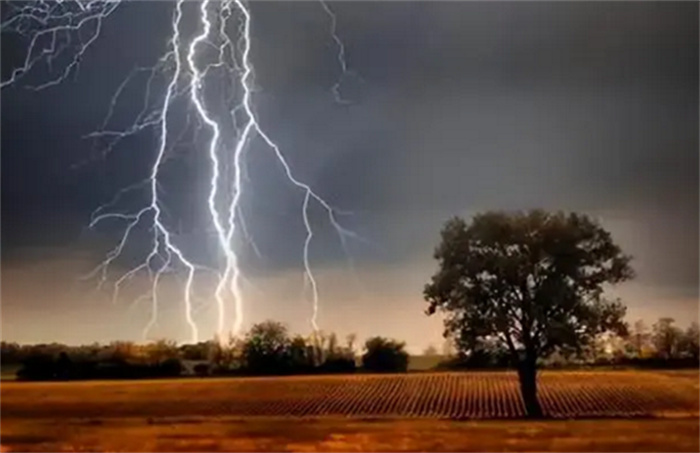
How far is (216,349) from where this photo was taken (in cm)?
324

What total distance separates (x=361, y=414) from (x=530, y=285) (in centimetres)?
68

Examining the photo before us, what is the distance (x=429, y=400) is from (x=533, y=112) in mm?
1009

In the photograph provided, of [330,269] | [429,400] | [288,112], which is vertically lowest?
[429,400]

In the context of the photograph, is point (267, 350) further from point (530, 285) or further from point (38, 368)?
point (530, 285)

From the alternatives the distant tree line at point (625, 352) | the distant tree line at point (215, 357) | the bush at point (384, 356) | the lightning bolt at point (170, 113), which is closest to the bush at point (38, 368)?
the distant tree line at point (215, 357)

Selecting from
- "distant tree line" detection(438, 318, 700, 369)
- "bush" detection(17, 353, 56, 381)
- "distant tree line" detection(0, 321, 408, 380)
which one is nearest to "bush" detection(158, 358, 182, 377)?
"distant tree line" detection(0, 321, 408, 380)

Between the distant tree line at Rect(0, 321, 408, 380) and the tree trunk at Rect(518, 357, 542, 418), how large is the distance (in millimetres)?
415

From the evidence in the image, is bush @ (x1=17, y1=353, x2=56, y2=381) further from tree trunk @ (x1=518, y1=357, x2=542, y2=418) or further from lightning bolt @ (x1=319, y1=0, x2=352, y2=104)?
tree trunk @ (x1=518, y1=357, x2=542, y2=418)

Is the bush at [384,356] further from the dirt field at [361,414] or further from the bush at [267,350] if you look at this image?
the bush at [267,350]

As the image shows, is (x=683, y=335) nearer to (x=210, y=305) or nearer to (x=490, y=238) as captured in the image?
(x=490, y=238)

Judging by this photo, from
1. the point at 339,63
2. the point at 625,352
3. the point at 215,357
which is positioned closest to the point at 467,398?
the point at 625,352

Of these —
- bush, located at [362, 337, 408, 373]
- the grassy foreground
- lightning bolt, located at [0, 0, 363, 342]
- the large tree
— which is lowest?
the grassy foreground

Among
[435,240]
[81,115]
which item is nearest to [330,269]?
[435,240]

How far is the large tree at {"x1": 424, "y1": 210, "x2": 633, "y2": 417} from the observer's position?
3.17m
